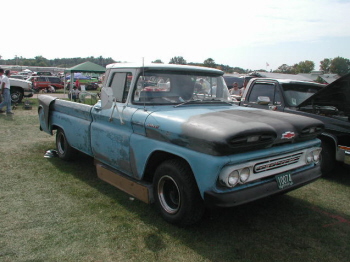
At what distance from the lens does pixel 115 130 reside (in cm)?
412

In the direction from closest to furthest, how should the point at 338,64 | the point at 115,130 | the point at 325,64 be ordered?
the point at 115,130, the point at 338,64, the point at 325,64

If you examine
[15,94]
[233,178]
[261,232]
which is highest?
[15,94]

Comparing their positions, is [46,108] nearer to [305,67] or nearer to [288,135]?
[288,135]

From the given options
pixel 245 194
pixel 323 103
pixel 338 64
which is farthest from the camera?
pixel 338 64

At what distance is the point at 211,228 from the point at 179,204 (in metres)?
0.53

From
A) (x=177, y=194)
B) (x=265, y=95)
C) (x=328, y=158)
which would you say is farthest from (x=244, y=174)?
(x=265, y=95)

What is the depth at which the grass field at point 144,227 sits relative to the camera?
9.83ft

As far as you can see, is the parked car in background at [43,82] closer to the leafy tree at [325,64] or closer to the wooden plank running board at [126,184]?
the wooden plank running board at [126,184]

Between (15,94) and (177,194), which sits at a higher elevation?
(15,94)

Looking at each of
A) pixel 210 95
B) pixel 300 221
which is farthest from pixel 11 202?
pixel 300 221

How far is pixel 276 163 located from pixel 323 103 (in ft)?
10.3

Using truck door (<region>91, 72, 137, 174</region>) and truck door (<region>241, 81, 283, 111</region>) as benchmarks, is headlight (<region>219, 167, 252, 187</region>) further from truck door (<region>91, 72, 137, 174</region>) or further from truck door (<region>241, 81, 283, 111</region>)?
A: truck door (<region>241, 81, 283, 111</region>)

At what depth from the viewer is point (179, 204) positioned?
332 centimetres

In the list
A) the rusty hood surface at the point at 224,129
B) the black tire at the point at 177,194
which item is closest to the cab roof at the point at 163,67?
the rusty hood surface at the point at 224,129
